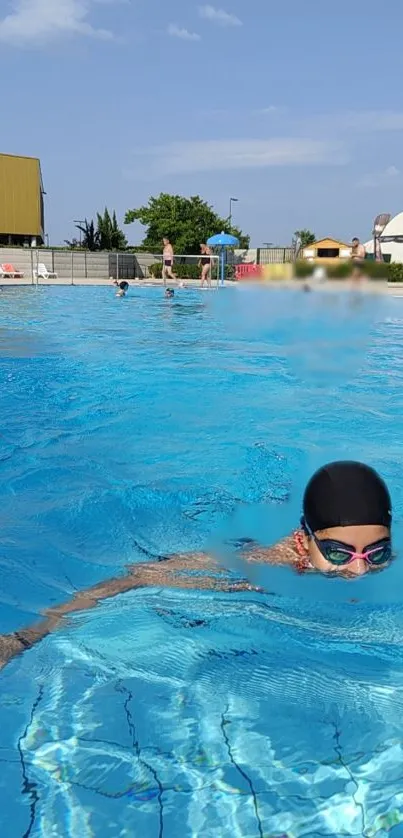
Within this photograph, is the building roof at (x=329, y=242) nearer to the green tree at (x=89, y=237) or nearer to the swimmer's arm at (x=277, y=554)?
the swimmer's arm at (x=277, y=554)

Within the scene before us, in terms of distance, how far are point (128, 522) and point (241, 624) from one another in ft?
5.00

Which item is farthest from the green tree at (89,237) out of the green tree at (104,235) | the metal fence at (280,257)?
the metal fence at (280,257)

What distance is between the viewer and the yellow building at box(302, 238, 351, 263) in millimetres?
4968

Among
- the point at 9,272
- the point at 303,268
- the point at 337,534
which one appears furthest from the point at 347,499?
the point at 9,272

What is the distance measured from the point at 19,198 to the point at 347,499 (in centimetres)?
3951

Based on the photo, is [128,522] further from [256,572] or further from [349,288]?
[349,288]

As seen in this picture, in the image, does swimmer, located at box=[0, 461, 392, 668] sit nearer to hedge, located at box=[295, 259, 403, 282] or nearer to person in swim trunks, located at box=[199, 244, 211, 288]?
hedge, located at box=[295, 259, 403, 282]

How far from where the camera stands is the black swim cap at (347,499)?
8.18 ft

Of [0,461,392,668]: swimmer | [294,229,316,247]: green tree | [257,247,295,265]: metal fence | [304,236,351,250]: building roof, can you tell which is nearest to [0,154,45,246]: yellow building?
[257,247,295,265]: metal fence

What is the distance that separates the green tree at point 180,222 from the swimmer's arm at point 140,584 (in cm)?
4010

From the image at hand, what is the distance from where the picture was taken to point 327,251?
217 inches

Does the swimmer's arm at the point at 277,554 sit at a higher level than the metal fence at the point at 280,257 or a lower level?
lower

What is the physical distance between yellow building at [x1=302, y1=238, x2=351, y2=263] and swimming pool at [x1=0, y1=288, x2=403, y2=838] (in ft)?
1.09

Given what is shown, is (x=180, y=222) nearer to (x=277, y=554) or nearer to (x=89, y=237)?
(x=89, y=237)
